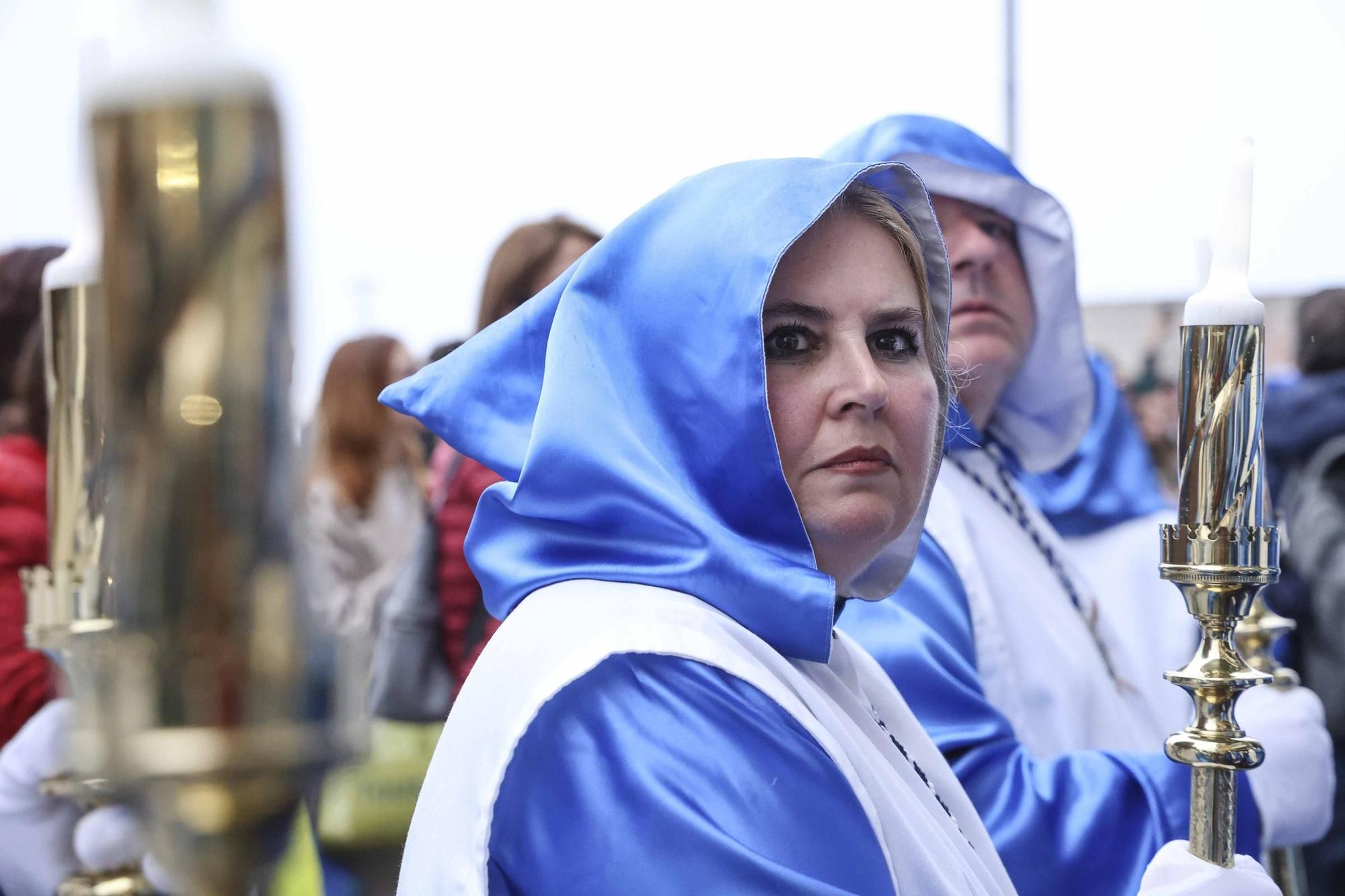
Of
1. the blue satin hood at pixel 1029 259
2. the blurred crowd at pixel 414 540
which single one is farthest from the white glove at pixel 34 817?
the blue satin hood at pixel 1029 259

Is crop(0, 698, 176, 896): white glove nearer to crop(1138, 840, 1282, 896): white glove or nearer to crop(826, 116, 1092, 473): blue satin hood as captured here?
crop(1138, 840, 1282, 896): white glove

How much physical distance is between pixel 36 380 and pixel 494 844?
2.08 meters

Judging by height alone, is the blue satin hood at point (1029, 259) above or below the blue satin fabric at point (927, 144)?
below

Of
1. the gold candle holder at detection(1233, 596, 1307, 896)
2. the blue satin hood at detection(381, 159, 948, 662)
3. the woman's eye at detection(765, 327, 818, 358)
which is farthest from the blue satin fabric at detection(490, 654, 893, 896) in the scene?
the gold candle holder at detection(1233, 596, 1307, 896)

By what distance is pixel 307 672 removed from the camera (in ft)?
1.96

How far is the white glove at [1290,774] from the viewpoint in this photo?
7.76 ft

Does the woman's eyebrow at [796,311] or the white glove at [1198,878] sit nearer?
the white glove at [1198,878]

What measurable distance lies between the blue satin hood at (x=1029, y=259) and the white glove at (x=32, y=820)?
1.82m

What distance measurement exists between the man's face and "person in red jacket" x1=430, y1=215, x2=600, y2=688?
88cm

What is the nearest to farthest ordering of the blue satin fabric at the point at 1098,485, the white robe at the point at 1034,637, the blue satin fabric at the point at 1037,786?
1. the blue satin fabric at the point at 1037,786
2. the white robe at the point at 1034,637
3. the blue satin fabric at the point at 1098,485

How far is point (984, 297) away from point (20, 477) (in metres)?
1.99

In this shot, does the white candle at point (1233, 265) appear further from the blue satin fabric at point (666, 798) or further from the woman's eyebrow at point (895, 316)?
the blue satin fabric at point (666, 798)

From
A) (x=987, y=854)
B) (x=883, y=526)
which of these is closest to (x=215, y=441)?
(x=883, y=526)

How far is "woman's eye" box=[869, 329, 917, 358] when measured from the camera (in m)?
1.77
